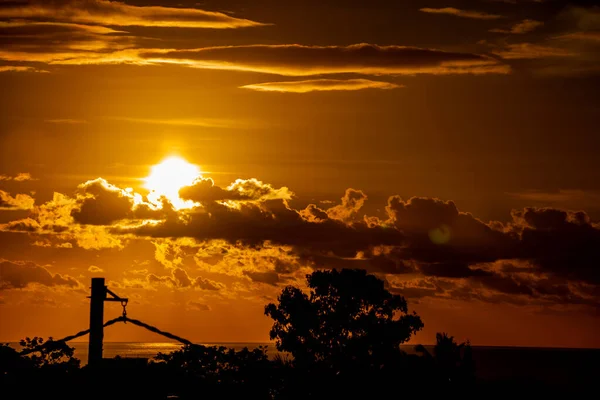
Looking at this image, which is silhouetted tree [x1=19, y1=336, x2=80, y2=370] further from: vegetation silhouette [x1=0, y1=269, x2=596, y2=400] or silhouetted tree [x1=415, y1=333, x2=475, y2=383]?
silhouetted tree [x1=415, y1=333, x2=475, y2=383]

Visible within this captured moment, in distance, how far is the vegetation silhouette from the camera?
4128 cm

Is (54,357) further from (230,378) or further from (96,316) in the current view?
(96,316)

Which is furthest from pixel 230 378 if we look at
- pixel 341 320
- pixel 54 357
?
pixel 341 320

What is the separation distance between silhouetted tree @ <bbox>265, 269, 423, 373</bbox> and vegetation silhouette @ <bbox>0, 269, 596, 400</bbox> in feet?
0.22

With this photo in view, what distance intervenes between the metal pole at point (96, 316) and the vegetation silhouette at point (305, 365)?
89 cm

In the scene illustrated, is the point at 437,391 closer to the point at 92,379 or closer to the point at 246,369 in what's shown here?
the point at 246,369

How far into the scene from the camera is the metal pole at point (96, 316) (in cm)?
3158

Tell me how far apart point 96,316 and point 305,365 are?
121 ft

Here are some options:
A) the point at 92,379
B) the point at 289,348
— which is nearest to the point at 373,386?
the point at 289,348

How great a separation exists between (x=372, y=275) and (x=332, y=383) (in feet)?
57.6

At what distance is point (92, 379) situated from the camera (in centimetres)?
3269

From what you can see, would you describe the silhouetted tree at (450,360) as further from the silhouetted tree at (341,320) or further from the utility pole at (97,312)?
the utility pole at (97,312)

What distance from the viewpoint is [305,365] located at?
67.2m

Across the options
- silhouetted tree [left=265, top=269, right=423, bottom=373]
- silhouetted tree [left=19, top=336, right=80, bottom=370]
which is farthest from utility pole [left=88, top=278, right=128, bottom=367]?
silhouetted tree [left=265, top=269, right=423, bottom=373]
